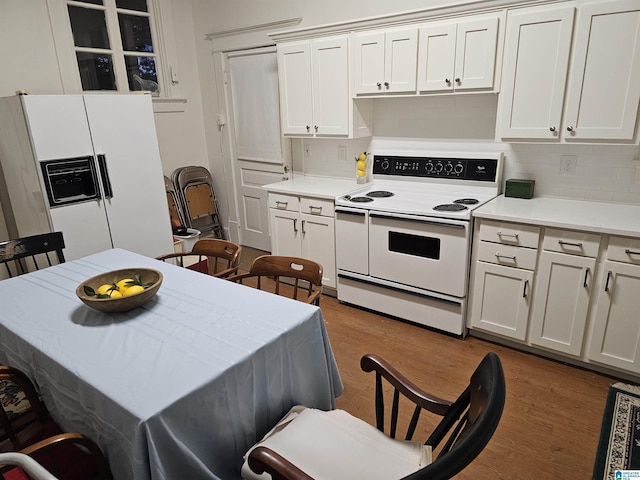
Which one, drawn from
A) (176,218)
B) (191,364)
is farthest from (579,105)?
(176,218)

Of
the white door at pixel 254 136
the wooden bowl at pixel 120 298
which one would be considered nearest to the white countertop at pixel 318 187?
the white door at pixel 254 136

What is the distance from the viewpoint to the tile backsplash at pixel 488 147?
2.67 metres

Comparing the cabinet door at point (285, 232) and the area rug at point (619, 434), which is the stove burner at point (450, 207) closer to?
the cabinet door at point (285, 232)

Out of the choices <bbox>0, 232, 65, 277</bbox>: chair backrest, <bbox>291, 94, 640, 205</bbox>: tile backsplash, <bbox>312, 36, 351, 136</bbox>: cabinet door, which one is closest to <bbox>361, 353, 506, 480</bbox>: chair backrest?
<bbox>0, 232, 65, 277</bbox>: chair backrest

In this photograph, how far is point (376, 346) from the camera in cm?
291

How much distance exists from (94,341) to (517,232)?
228 cm

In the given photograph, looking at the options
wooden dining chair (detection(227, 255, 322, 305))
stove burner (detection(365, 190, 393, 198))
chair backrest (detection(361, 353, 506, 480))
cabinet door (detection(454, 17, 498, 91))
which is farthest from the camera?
stove burner (detection(365, 190, 393, 198))

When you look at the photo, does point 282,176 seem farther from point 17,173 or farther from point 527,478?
point 527,478

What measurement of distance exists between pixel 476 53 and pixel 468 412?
7.58 feet

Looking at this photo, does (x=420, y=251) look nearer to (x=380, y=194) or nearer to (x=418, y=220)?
(x=418, y=220)

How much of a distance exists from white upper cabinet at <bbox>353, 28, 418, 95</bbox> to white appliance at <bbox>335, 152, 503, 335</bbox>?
615mm

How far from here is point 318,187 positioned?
12.0 ft

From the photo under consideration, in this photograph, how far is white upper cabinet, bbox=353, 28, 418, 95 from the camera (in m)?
2.92

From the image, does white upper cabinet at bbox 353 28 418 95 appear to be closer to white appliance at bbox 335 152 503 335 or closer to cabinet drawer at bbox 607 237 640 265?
white appliance at bbox 335 152 503 335
